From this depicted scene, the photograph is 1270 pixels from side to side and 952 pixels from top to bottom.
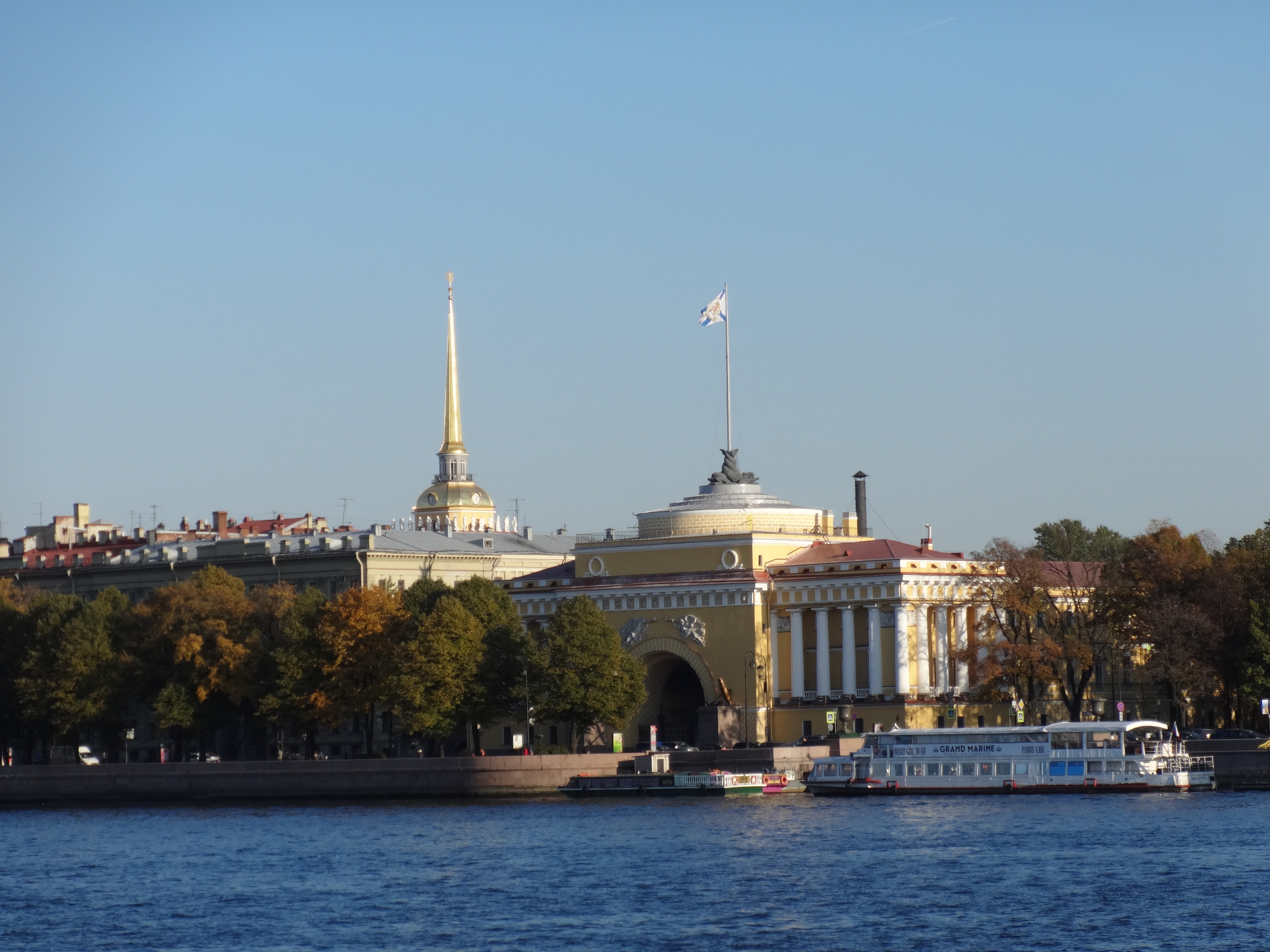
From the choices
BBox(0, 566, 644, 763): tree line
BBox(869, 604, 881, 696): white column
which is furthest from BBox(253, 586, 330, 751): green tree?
BBox(869, 604, 881, 696): white column

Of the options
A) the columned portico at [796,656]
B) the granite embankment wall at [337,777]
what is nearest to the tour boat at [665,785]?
the granite embankment wall at [337,777]

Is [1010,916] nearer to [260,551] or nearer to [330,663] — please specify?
[330,663]

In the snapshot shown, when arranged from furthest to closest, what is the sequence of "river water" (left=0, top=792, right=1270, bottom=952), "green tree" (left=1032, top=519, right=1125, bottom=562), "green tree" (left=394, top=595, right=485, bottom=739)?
"green tree" (left=1032, top=519, right=1125, bottom=562) → "green tree" (left=394, top=595, right=485, bottom=739) → "river water" (left=0, top=792, right=1270, bottom=952)

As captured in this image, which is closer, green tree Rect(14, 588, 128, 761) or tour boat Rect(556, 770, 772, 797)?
tour boat Rect(556, 770, 772, 797)

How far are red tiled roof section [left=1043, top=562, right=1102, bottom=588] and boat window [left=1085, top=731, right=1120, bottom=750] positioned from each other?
12.1 meters

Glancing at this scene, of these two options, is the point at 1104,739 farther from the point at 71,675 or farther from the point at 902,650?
the point at 71,675

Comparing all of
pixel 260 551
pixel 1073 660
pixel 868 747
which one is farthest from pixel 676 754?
pixel 260 551

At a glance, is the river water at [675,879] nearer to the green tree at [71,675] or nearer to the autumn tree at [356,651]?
the autumn tree at [356,651]

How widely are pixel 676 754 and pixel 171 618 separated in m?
18.3

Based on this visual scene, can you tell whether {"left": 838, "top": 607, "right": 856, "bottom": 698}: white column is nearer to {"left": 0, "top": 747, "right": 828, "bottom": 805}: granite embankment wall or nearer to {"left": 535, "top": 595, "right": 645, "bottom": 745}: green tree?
{"left": 0, "top": 747, "right": 828, "bottom": 805}: granite embankment wall

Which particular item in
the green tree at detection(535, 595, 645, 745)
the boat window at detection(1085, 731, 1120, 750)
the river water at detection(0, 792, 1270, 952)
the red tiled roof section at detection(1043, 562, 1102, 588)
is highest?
the red tiled roof section at detection(1043, 562, 1102, 588)

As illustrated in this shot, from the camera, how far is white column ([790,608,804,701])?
82.8 meters

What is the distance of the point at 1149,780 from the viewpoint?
66.6 m

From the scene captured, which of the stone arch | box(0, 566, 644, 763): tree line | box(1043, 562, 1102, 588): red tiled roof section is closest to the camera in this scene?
box(0, 566, 644, 763): tree line
